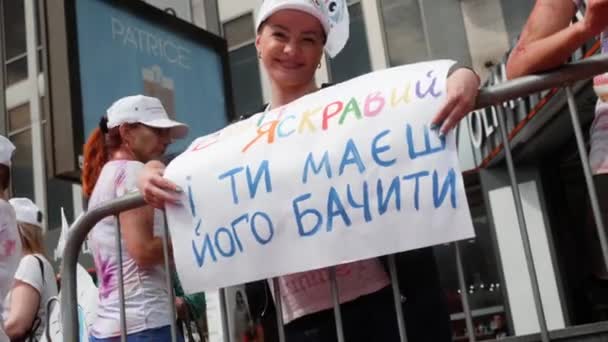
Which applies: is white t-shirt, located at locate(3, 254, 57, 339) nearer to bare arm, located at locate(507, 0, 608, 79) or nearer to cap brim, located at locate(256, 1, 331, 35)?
cap brim, located at locate(256, 1, 331, 35)

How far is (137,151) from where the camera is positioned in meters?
3.14

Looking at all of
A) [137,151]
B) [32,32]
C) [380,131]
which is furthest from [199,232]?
[32,32]

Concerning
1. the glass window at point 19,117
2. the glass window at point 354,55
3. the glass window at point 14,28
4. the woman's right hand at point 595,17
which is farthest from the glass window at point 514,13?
the glass window at point 14,28

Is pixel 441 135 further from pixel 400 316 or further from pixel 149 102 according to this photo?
pixel 149 102

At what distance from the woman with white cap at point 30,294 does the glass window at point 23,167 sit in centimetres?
987

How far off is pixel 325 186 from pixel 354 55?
824cm

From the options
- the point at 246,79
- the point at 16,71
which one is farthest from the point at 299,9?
the point at 16,71

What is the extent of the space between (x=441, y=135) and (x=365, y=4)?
837 cm

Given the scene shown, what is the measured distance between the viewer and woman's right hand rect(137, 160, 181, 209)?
2.15 m

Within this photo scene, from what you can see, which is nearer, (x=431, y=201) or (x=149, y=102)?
(x=431, y=201)

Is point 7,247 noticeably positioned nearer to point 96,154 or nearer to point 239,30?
point 96,154

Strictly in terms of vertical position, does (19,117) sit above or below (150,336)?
above

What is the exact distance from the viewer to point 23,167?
13312 millimetres

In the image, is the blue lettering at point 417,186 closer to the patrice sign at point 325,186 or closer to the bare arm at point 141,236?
the patrice sign at point 325,186
